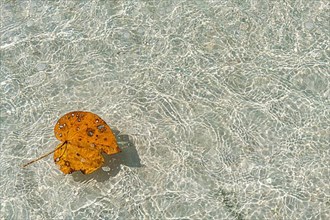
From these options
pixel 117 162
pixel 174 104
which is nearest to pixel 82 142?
pixel 117 162

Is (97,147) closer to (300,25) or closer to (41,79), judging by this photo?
(41,79)

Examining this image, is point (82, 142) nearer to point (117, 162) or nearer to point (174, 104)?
point (117, 162)

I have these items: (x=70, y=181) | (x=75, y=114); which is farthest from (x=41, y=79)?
(x=70, y=181)

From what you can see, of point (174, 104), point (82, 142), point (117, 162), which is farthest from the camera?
point (174, 104)

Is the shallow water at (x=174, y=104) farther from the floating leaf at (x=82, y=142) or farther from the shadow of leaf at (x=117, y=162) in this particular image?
the floating leaf at (x=82, y=142)

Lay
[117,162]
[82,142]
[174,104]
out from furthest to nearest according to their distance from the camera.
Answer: [174,104] < [117,162] < [82,142]

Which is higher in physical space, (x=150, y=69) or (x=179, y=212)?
(x=150, y=69)

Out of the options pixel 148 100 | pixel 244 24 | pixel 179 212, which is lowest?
pixel 179 212

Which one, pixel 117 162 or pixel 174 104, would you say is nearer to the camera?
pixel 117 162
